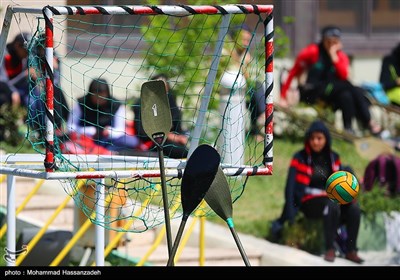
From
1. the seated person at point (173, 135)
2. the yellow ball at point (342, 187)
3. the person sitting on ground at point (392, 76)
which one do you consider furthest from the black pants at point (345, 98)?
the yellow ball at point (342, 187)

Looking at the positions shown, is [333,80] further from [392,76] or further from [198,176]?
[198,176]

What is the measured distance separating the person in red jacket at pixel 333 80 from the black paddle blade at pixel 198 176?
720cm

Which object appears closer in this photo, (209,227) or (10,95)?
(209,227)

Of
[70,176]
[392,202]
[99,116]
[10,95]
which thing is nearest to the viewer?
[70,176]

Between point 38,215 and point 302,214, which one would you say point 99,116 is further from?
point 302,214

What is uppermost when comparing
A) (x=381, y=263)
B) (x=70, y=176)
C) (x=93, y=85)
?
(x=93, y=85)

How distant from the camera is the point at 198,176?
236 inches

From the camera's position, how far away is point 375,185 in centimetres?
1076

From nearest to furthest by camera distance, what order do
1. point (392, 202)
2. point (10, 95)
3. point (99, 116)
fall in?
point (99, 116) < point (392, 202) < point (10, 95)

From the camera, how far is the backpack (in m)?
10.9

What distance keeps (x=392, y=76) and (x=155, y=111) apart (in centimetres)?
741

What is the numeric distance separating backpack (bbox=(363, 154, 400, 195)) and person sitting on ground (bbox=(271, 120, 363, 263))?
2.54ft
